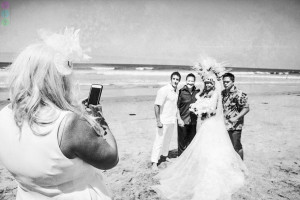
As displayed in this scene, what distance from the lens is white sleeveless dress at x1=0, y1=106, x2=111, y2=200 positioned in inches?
47.2

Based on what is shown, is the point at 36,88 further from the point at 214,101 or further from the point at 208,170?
the point at 214,101

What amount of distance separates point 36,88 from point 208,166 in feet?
12.1

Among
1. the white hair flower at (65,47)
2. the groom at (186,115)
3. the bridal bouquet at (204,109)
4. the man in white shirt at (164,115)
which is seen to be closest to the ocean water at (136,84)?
the white hair flower at (65,47)

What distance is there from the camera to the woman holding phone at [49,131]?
3.90ft

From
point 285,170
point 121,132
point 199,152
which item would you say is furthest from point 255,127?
point 199,152

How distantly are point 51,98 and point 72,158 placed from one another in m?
0.31

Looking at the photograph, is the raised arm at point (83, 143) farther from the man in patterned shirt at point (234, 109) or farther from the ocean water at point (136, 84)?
the man in patterned shirt at point (234, 109)

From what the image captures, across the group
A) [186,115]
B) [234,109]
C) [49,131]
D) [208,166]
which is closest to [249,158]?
[234,109]

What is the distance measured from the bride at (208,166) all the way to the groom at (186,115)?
0.62 m

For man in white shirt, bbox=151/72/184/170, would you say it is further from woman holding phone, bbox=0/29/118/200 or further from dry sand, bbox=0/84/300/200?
woman holding phone, bbox=0/29/118/200

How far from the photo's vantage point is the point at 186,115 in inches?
236

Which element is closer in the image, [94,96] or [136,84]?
[94,96]

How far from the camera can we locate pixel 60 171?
4.10 ft

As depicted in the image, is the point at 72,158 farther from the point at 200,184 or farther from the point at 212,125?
the point at 212,125
